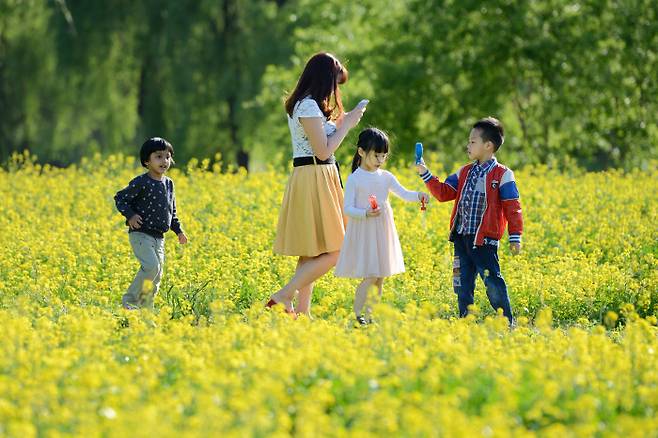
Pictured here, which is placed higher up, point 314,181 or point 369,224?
point 314,181

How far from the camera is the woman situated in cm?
706

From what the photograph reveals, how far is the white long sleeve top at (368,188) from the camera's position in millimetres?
7219

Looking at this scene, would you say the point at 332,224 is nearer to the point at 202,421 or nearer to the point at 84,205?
the point at 202,421

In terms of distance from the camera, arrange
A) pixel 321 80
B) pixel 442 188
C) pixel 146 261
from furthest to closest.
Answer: pixel 146 261 < pixel 442 188 < pixel 321 80

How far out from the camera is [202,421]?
3.97 metres

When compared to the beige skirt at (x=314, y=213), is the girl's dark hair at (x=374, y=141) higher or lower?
higher

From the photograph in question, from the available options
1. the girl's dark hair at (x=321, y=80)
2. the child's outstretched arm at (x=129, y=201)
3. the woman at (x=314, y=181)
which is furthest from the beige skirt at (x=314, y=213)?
the child's outstretched arm at (x=129, y=201)

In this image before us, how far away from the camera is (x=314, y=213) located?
7277 millimetres

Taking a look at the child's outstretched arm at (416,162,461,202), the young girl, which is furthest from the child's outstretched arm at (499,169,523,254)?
the young girl

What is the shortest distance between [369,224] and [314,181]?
0.43m

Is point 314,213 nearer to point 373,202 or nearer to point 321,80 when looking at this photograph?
point 373,202

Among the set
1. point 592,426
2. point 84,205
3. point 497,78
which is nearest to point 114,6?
point 497,78

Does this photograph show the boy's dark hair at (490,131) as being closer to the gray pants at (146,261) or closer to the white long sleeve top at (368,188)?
the white long sleeve top at (368,188)

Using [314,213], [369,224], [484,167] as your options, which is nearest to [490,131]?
[484,167]
